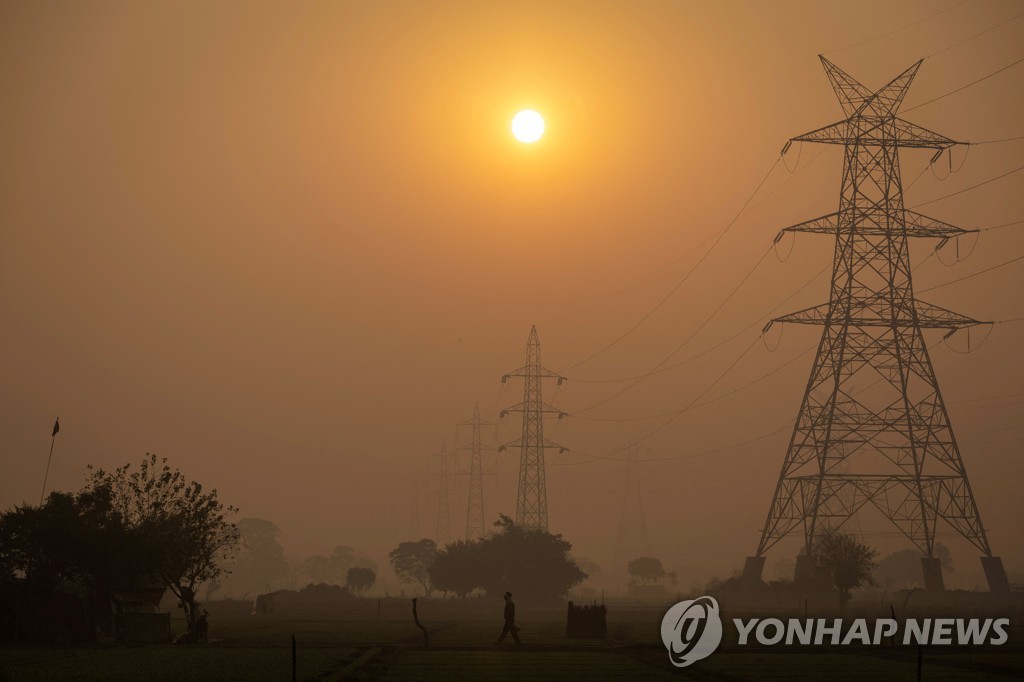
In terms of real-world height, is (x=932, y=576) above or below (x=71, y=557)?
above

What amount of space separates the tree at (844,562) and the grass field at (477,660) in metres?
33.0

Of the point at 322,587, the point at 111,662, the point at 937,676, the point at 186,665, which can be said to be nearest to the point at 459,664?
the point at 186,665

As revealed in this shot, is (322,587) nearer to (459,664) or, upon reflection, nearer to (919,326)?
(919,326)

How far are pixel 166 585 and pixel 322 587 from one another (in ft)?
318

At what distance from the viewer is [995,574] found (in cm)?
9300

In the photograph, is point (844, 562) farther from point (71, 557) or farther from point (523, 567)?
point (71, 557)

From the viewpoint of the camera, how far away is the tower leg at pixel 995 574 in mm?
92562

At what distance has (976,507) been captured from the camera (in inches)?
3435

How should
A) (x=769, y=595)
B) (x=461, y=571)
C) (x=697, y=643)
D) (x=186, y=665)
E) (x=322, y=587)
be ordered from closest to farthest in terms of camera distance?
(x=186, y=665) < (x=697, y=643) < (x=769, y=595) < (x=461, y=571) < (x=322, y=587)

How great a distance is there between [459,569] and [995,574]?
7375 centimetres

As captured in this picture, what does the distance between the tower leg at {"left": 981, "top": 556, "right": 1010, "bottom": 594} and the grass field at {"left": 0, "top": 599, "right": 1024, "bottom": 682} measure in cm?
2618

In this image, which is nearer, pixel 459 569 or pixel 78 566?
pixel 78 566

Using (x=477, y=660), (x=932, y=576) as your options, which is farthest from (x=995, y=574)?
(x=477, y=660)

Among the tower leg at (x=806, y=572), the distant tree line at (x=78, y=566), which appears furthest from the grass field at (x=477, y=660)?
the tower leg at (x=806, y=572)
